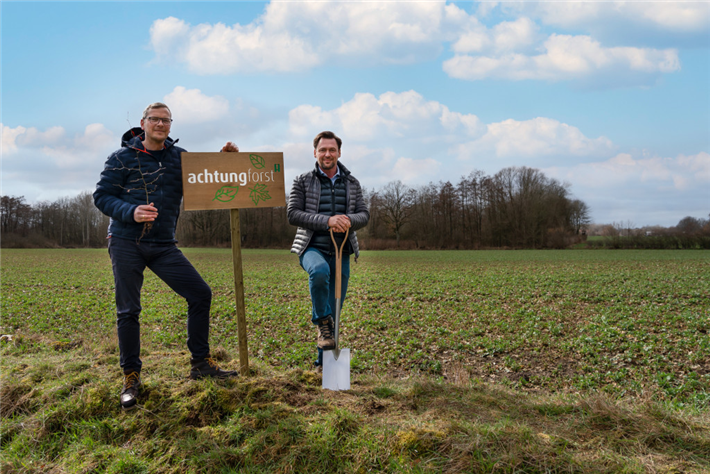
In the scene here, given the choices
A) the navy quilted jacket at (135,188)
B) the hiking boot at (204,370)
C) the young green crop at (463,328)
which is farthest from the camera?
the young green crop at (463,328)

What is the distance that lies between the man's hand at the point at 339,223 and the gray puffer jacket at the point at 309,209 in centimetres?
7

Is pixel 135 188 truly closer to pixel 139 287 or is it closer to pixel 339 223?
pixel 139 287

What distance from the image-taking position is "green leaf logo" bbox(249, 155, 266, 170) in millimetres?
4211

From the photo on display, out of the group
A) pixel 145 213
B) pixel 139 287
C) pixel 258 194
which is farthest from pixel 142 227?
pixel 258 194

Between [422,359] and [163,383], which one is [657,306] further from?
[163,383]

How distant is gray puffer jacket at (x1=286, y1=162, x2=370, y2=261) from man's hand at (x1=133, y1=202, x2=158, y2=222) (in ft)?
4.11

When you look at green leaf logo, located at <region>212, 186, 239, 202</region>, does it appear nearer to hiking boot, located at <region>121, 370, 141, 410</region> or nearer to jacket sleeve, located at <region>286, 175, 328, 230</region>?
jacket sleeve, located at <region>286, 175, 328, 230</region>

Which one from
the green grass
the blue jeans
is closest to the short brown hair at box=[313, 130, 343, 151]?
the blue jeans

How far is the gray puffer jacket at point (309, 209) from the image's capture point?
412 centimetres

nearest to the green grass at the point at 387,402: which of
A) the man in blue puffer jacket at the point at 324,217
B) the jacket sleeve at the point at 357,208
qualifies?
the man in blue puffer jacket at the point at 324,217

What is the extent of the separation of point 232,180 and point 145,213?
3.11 feet

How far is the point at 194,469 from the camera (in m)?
2.78

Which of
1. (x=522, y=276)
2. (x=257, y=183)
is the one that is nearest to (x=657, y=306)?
(x=522, y=276)

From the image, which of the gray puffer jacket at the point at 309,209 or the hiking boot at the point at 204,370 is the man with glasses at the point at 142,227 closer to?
the hiking boot at the point at 204,370
